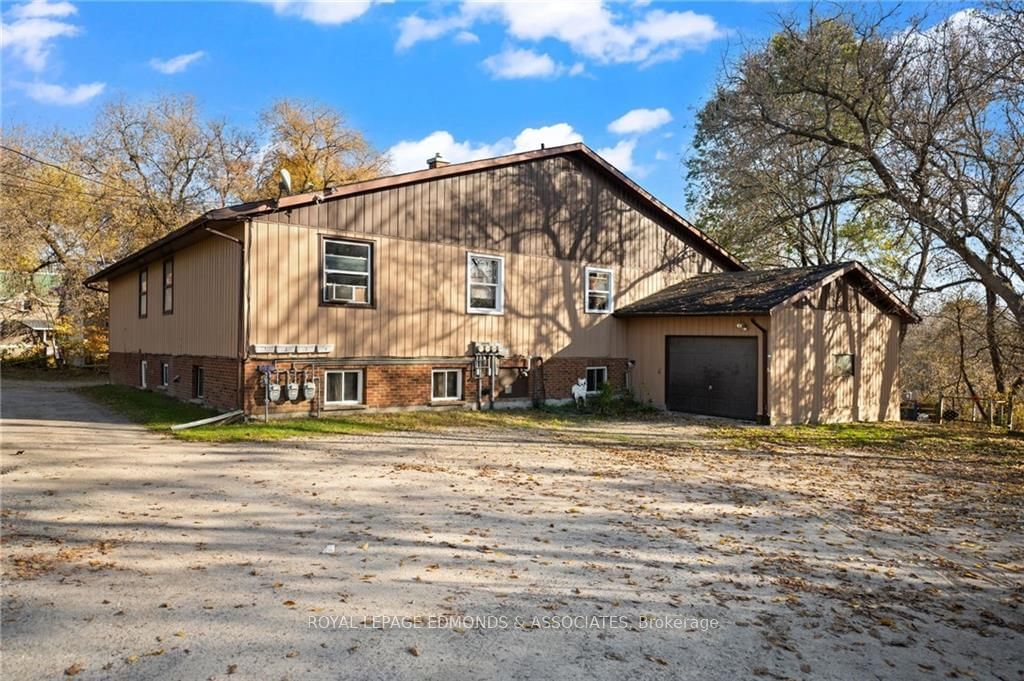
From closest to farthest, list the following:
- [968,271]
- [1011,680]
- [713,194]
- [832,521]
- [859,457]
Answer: [1011,680] → [832,521] → [859,457] → [968,271] → [713,194]

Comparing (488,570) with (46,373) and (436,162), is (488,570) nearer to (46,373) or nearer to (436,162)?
(436,162)

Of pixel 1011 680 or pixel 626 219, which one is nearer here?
pixel 1011 680

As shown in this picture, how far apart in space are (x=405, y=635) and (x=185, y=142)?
3881cm

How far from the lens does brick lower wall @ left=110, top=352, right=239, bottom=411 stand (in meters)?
13.1

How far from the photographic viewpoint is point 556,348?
17.7 metres

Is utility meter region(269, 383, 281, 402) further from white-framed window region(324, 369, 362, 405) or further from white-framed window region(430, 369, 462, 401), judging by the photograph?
white-framed window region(430, 369, 462, 401)

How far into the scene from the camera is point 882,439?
14.1 m

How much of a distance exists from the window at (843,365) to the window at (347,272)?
12165 mm

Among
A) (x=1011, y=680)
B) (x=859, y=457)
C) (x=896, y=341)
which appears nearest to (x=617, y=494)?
(x=1011, y=680)

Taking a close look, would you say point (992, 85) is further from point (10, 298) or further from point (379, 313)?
point (10, 298)

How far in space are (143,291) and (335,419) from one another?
33.2 ft

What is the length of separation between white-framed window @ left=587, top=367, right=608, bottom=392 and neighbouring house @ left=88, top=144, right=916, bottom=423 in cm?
5

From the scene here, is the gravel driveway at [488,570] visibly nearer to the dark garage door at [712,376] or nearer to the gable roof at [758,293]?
the dark garage door at [712,376]

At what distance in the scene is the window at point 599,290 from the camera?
18.4 m
